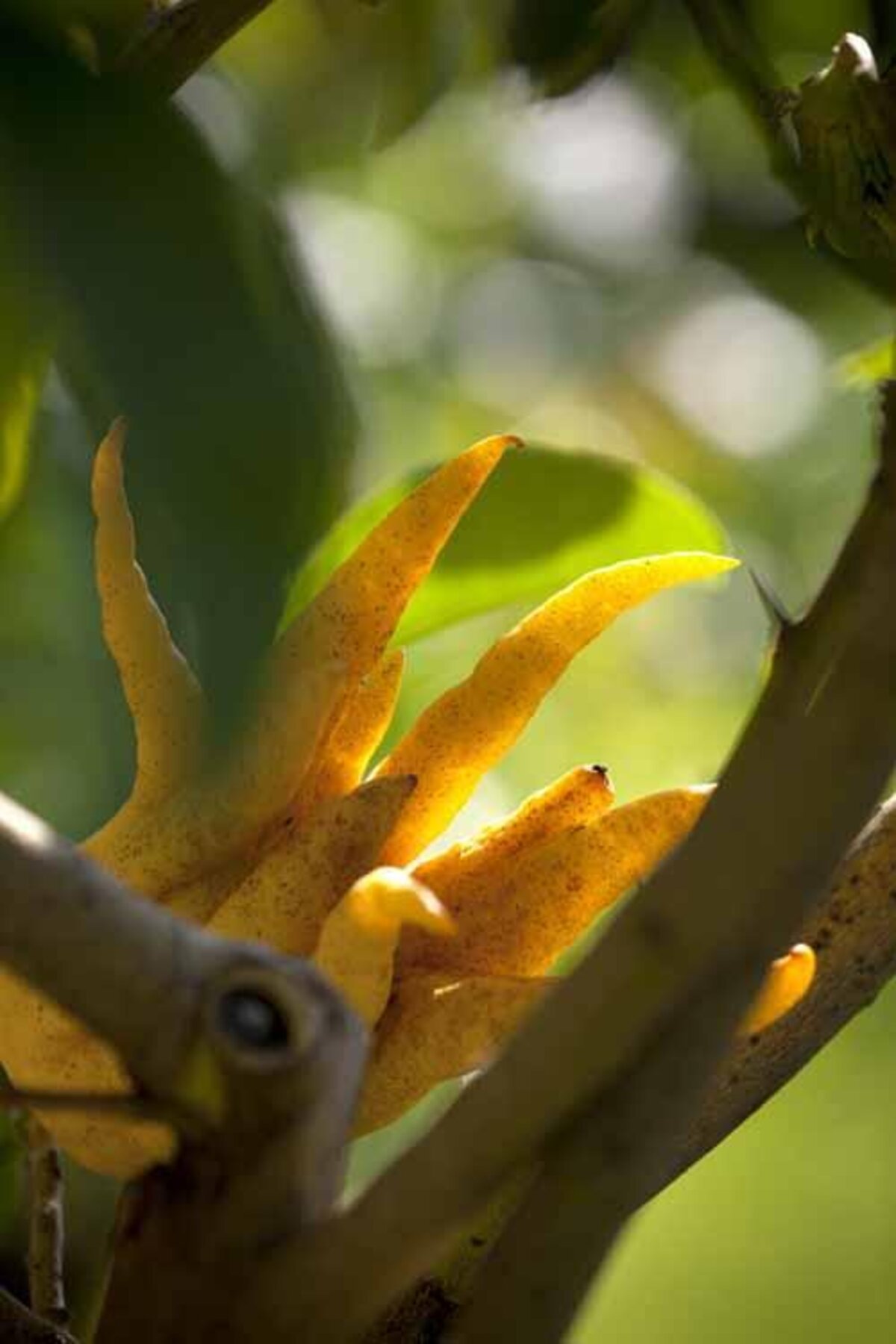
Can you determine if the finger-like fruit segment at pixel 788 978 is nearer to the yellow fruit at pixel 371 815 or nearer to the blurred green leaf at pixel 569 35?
the yellow fruit at pixel 371 815

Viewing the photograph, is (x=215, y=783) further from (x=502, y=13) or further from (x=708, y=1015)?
(x=502, y=13)

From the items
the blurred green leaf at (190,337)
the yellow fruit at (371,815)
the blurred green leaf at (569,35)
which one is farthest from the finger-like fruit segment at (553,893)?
the blurred green leaf at (569,35)

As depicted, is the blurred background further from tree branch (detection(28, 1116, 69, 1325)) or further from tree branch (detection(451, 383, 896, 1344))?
tree branch (detection(451, 383, 896, 1344))

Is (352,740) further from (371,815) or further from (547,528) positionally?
(547,528)

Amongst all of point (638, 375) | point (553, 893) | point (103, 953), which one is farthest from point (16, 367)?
point (638, 375)

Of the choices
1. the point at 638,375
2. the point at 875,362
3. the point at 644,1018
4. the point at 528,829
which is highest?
the point at 644,1018

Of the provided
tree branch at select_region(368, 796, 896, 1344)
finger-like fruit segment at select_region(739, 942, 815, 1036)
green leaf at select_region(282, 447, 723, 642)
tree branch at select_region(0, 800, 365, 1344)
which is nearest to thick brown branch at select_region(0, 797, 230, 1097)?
tree branch at select_region(0, 800, 365, 1344)
